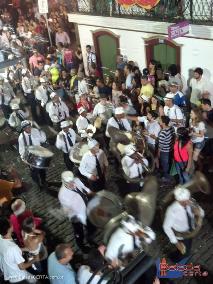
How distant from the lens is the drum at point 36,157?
866cm

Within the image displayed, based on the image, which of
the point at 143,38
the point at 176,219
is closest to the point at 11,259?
the point at 176,219

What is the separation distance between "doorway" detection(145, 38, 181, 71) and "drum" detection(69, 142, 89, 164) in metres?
5.02

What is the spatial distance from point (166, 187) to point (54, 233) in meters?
2.93

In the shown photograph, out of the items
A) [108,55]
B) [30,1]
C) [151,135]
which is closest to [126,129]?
[151,135]

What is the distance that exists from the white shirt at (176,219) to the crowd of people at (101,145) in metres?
0.02

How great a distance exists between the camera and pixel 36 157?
28.4ft

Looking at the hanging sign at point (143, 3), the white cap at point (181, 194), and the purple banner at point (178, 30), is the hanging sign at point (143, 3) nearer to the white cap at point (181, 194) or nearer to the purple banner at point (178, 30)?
the purple banner at point (178, 30)

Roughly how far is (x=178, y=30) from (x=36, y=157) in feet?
17.5

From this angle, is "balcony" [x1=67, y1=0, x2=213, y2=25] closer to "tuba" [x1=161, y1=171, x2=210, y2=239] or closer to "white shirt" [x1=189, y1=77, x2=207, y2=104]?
"white shirt" [x1=189, y1=77, x2=207, y2=104]

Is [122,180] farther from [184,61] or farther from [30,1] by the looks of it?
[30,1]

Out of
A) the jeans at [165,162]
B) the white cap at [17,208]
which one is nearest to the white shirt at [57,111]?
the jeans at [165,162]

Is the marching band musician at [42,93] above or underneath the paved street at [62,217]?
above

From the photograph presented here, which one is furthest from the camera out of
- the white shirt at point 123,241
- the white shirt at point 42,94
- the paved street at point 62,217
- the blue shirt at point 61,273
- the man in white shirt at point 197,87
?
the white shirt at point 42,94

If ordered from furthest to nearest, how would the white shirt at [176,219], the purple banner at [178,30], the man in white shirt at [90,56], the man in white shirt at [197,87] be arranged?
the man in white shirt at [90,56]
the man in white shirt at [197,87]
the purple banner at [178,30]
the white shirt at [176,219]
